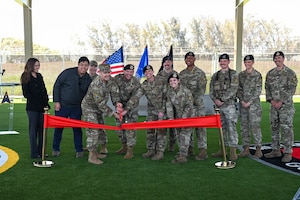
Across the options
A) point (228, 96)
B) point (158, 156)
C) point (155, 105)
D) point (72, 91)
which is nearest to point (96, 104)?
point (72, 91)

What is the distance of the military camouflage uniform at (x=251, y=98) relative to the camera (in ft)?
20.9

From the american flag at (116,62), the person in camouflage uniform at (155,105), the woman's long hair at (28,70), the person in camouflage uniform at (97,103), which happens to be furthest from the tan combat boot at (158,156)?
the american flag at (116,62)

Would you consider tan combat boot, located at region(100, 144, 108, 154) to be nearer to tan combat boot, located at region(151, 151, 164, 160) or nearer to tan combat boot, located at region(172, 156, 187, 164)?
tan combat boot, located at region(151, 151, 164, 160)

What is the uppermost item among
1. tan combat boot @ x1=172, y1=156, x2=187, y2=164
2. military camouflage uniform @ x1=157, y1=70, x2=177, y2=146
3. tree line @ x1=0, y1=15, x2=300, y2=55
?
tree line @ x1=0, y1=15, x2=300, y2=55

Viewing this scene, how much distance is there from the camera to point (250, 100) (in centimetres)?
638

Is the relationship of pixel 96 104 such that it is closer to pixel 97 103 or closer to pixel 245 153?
pixel 97 103

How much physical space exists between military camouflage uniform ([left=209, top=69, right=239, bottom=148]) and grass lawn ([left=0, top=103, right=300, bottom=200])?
0.49 m

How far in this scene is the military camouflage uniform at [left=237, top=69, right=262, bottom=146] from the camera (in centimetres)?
638

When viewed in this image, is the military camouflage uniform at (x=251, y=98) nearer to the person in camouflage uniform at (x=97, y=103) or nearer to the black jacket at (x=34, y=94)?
the person in camouflage uniform at (x=97, y=103)

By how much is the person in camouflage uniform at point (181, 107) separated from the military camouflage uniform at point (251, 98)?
1.04 metres

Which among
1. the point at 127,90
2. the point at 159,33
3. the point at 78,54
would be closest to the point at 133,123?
the point at 127,90

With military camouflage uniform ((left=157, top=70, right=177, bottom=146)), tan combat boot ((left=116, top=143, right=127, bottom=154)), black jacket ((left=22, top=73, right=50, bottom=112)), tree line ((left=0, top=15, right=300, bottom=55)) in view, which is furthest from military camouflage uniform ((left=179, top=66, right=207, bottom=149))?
tree line ((left=0, top=15, right=300, bottom=55))

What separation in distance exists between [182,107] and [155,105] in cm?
57

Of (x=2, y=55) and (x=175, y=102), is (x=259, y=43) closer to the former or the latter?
(x=2, y=55)
